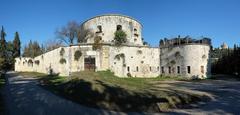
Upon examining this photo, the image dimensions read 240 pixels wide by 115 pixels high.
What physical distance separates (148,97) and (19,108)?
7205 millimetres

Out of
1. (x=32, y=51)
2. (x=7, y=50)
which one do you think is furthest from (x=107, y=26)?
(x=7, y=50)

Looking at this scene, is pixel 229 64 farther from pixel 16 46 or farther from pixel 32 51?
pixel 16 46

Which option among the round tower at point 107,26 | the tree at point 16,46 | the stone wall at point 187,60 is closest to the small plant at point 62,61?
the round tower at point 107,26

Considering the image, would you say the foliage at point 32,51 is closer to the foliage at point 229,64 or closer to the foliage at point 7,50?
the foliage at point 7,50

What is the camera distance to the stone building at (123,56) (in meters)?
36.1

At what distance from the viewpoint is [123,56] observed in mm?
37938

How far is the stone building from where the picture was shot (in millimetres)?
36062

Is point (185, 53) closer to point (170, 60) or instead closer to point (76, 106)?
point (170, 60)

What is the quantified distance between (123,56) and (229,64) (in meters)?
20.6

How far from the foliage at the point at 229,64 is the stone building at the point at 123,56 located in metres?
5.56

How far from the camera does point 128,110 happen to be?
13.2 metres

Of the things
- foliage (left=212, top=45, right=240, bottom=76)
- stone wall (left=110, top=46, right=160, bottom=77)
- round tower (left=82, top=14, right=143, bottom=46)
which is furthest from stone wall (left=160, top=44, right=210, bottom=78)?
round tower (left=82, top=14, right=143, bottom=46)

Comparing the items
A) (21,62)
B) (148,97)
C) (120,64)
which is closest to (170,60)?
(120,64)

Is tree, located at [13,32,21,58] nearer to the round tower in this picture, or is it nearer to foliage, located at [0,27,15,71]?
foliage, located at [0,27,15,71]
